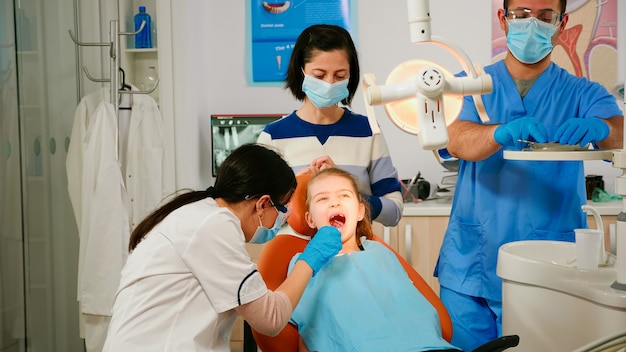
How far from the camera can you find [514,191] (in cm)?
192

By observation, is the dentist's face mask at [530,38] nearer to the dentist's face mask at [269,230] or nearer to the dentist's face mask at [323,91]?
the dentist's face mask at [323,91]

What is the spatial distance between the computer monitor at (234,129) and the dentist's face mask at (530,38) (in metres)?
1.95

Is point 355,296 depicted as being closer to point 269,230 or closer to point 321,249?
point 321,249

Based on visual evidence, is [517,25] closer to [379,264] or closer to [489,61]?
[379,264]

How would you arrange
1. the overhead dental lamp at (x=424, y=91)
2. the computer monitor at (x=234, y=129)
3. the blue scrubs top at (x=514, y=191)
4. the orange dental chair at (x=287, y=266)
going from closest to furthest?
the overhead dental lamp at (x=424, y=91), the orange dental chair at (x=287, y=266), the blue scrubs top at (x=514, y=191), the computer monitor at (x=234, y=129)

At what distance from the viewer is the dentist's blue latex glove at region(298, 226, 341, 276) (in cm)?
176

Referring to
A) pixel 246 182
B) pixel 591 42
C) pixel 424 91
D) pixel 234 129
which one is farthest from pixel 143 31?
pixel 424 91

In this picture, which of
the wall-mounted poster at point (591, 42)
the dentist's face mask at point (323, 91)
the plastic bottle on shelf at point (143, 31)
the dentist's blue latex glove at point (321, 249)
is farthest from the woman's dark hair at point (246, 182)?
the wall-mounted poster at point (591, 42)

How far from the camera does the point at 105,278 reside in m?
2.98

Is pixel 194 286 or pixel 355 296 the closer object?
pixel 194 286

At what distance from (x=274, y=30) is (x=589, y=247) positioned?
2.64 meters

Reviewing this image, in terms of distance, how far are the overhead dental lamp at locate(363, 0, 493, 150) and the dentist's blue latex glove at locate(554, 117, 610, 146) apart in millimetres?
223

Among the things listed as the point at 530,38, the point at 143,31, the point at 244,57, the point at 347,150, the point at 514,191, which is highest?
the point at 143,31

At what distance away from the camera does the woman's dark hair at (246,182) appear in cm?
168
